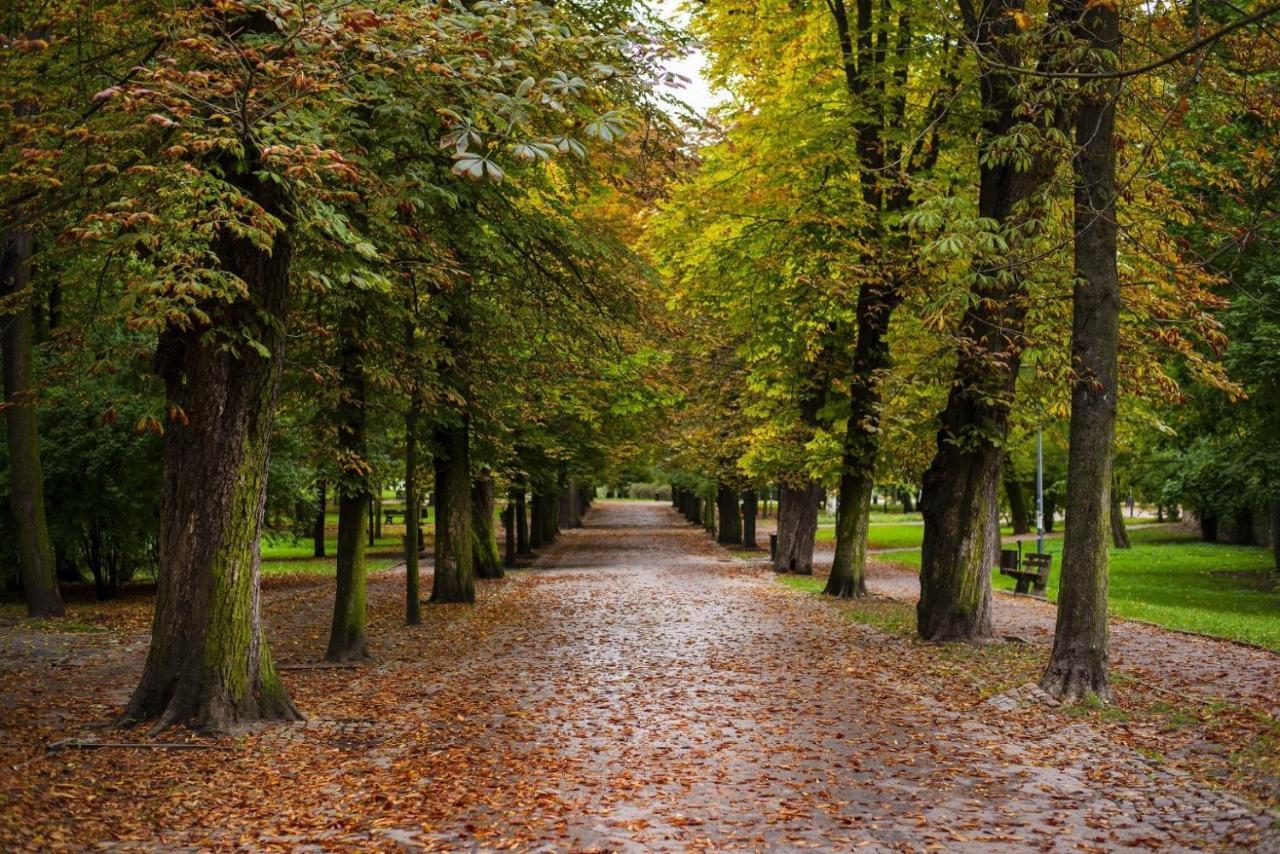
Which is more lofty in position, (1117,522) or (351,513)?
(351,513)

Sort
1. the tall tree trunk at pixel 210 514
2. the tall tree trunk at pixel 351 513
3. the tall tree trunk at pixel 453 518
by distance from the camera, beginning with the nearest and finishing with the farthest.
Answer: the tall tree trunk at pixel 210 514 < the tall tree trunk at pixel 351 513 < the tall tree trunk at pixel 453 518

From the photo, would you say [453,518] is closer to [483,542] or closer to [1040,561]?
[483,542]

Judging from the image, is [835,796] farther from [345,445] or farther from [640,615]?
[640,615]

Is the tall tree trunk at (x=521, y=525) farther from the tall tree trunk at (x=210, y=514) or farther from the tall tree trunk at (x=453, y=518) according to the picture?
the tall tree trunk at (x=210, y=514)

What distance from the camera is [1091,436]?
10969 millimetres

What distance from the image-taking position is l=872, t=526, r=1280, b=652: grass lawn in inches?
738

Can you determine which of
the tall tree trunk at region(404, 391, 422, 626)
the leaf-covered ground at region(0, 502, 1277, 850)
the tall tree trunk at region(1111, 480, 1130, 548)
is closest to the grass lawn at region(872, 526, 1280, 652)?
the tall tree trunk at region(1111, 480, 1130, 548)

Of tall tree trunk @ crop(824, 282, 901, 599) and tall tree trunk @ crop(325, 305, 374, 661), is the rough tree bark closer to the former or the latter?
tall tree trunk @ crop(824, 282, 901, 599)

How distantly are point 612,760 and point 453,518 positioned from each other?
13.1 metres

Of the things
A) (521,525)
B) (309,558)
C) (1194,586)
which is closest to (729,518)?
(521,525)

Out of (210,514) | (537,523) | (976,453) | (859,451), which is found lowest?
(537,523)

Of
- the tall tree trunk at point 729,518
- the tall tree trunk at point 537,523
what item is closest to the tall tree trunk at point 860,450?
the tall tree trunk at point 537,523

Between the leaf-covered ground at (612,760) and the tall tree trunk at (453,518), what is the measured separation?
5.47 metres

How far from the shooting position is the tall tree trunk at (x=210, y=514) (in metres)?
9.38
